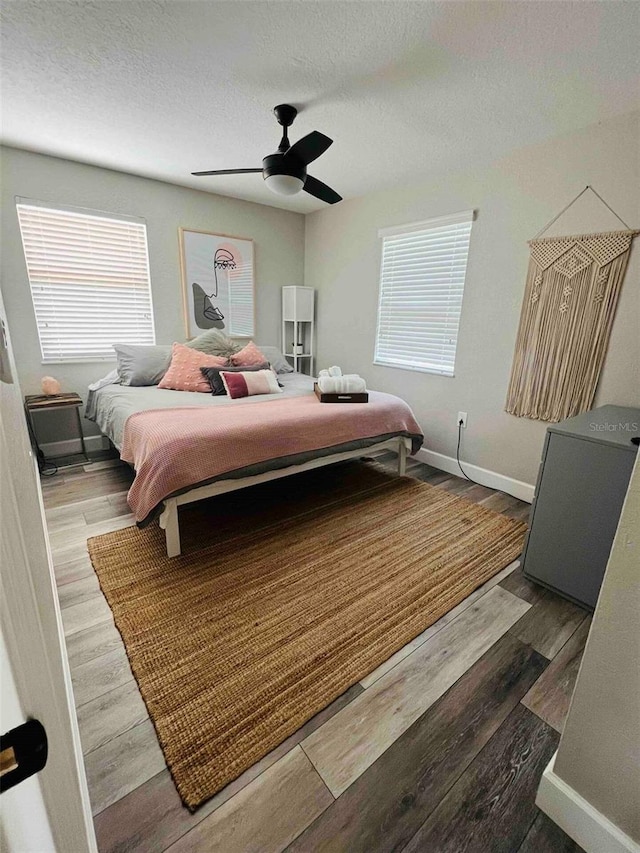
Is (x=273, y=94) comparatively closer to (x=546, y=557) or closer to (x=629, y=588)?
(x=629, y=588)

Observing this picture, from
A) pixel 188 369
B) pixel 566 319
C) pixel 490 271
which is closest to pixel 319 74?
pixel 490 271

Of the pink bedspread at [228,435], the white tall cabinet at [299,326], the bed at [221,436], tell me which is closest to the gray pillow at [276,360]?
the white tall cabinet at [299,326]

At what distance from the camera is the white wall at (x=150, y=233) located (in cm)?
282

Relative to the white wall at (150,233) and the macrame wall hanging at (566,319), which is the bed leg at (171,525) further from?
the macrame wall hanging at (566,319)

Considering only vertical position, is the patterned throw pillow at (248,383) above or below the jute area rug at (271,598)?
above

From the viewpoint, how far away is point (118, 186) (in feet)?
10.3

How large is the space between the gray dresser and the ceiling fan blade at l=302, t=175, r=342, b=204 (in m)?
1.99

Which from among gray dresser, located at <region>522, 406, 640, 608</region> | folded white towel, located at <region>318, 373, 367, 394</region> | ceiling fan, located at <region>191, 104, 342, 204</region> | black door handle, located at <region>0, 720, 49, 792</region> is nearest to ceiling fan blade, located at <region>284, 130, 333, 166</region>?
ceiling fan, located at <region>191, 104, 342, 204</region>

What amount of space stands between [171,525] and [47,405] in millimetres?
1801

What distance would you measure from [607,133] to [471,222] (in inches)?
34.2

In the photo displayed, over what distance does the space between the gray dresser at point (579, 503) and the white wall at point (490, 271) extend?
0.86 m

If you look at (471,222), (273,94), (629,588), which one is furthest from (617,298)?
(273,94)

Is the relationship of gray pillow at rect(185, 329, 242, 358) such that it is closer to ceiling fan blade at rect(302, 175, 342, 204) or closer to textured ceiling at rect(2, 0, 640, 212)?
textured ceiling at rect(2, 0, 640, 212)

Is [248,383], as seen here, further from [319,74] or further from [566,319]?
[566,319]
